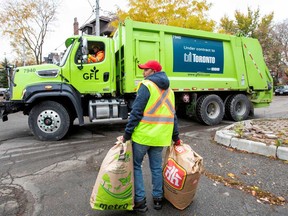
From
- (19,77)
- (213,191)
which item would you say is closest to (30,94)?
(19,77)

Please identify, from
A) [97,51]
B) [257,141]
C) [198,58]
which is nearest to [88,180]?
[257,141]

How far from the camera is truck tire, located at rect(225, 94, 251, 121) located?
809 centimetres

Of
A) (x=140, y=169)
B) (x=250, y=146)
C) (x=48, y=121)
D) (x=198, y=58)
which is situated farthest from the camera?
(x=198, y=58)

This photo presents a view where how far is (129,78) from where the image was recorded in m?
6.16

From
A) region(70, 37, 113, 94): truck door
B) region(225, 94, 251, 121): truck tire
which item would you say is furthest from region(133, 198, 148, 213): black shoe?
region(225, 94, 251, 121): truck tire

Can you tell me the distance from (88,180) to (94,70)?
11.3ft

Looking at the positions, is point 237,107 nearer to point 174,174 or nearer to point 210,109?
point 210,109

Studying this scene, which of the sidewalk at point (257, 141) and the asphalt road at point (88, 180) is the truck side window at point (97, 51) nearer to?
the asphalt road at point (88, 180)

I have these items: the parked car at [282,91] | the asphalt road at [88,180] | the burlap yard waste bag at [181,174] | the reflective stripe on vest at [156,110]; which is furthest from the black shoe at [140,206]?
the parked car at [282,91]

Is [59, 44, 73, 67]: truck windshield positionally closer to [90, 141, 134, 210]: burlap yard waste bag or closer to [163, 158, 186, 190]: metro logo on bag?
[90, 141, 134, 210]: burlap yard waste bag

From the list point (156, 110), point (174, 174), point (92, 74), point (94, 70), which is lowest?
point (174, 174)

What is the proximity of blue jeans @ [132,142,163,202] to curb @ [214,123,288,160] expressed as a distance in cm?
248

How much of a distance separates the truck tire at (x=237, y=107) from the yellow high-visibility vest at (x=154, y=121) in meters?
6.31

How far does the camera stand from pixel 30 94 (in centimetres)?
553
